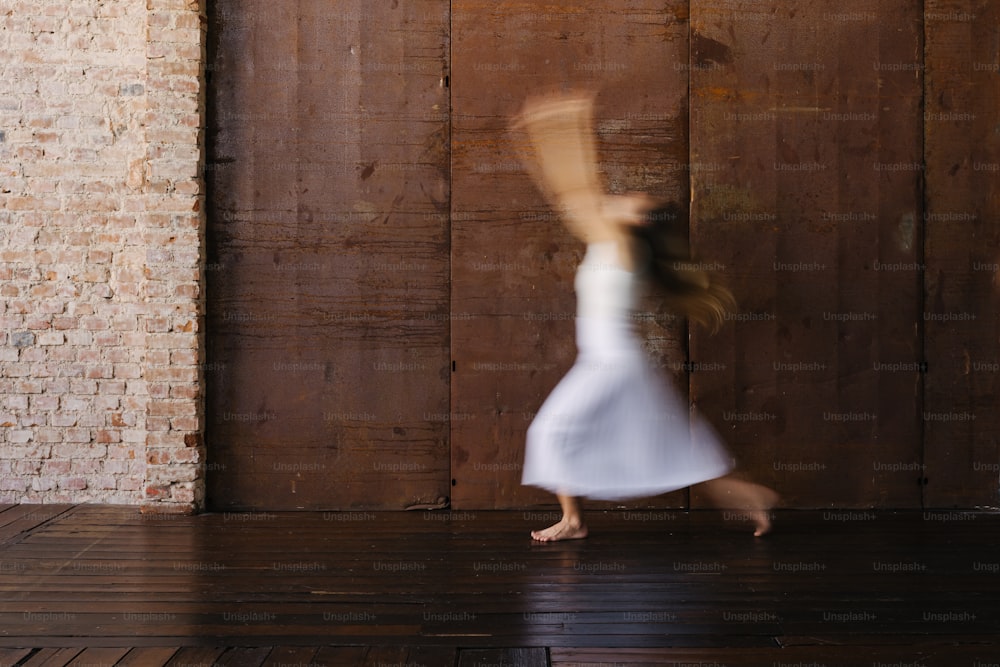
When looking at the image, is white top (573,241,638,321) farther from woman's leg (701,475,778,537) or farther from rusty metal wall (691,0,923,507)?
woman's leg (701,475,778,537)

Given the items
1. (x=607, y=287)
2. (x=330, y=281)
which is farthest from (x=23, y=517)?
(x=607, y=287)

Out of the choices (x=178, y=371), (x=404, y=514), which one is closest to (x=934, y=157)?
(x=404, y=514)

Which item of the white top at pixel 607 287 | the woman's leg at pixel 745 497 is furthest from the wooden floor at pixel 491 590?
the white top at pixel 607 287

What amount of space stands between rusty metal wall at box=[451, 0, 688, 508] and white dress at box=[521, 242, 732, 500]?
1.97 feet

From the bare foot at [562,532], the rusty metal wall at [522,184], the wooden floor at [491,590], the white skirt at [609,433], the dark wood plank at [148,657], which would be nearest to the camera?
the dark wood plank at [148,657]

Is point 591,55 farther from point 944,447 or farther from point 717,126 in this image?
point 944,447

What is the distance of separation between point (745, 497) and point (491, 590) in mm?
1673

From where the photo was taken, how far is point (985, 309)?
180 inches

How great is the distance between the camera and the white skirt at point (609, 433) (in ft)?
12.5

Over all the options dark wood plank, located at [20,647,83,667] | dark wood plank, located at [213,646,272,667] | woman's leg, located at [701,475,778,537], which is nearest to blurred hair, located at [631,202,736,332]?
woman's leg, located at [701,475,778,537]

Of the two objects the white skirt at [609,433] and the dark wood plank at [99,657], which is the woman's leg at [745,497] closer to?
the white skirt at [609,433]

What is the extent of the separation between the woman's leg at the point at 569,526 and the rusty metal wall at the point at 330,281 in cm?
82

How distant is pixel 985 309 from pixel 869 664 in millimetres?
2862

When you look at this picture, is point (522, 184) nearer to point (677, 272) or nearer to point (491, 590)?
point (677, 272)
